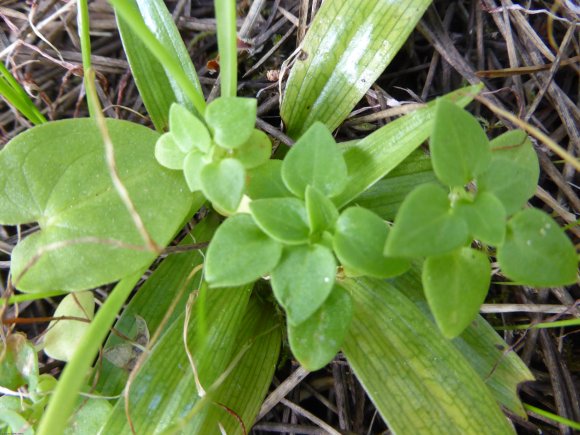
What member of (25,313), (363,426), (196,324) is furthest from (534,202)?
(25,313)

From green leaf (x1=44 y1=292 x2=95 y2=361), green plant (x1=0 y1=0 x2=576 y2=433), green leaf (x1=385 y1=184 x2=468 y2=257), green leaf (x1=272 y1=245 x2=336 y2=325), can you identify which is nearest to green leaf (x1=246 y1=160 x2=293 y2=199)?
green plant (x1=0 y1=0 x2=576 y2=433)

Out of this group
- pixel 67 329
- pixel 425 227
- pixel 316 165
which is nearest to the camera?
pixel 425 227

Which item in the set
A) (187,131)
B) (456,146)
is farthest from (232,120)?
(456,146)

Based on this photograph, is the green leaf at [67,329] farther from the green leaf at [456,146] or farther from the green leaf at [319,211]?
the green leaf at [456,146]

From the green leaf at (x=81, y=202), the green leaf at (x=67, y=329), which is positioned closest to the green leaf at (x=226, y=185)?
the green leaf at (x=81, y=202)

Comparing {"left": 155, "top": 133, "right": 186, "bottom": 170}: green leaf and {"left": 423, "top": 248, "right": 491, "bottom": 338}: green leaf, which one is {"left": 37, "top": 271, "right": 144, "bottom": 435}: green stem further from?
{"left": 423, "top": 248, "right": 491, "bottom": 338}: green leaf

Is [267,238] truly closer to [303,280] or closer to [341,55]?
[303,280]

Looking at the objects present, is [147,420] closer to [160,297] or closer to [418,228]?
[160,297]
